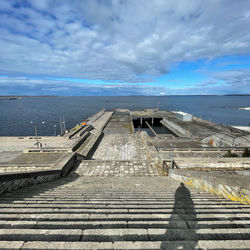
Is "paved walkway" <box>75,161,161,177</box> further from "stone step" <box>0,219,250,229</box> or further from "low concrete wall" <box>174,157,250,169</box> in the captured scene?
"stone step" <box>0,219,250,229</box>

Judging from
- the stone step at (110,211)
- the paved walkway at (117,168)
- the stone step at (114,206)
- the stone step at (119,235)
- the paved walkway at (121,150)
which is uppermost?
the stone step at (119,235)

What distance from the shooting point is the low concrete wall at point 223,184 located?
3.45 metres

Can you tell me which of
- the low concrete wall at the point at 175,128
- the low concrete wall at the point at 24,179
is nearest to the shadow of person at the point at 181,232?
the low concrete wall at the point at 24,179

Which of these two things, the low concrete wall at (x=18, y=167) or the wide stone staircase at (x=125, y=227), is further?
the low concrete wall at (x=18, y=167)

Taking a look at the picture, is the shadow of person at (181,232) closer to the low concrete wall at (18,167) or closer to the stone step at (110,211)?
the stone step at (110,211)

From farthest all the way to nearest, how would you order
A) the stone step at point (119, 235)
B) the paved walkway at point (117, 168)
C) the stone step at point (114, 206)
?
the paved walkway at point (117, 168)
the stone step at point (114, 206)
the stone step at point (119, 235)

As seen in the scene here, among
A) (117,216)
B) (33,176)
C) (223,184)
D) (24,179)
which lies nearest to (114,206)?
(117,216)

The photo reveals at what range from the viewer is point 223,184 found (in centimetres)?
395

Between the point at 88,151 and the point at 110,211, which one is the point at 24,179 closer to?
the point at 110,211

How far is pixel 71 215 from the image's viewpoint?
263 cm

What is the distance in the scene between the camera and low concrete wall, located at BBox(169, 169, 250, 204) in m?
3.45

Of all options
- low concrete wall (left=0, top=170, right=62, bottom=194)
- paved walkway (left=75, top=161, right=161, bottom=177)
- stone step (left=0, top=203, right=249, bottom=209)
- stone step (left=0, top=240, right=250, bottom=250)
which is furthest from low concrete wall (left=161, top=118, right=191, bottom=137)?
stone step (left=0, top=240, right=250, bottom=250)

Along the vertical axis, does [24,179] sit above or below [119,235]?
below

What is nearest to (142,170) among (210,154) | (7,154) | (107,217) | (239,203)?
(239,203)
